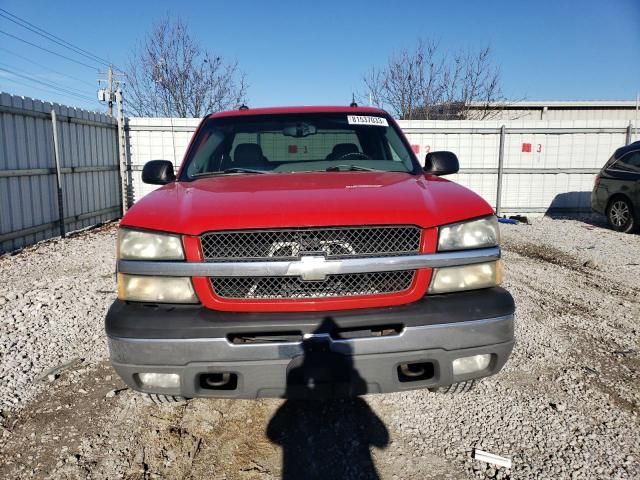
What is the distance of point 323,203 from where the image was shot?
226cm

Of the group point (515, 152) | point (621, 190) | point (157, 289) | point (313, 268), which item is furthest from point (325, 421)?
point (515, 152)

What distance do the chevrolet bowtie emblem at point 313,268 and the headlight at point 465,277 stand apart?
1.62 feet

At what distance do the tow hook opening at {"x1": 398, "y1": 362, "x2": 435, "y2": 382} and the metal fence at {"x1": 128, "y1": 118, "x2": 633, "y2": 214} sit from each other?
10.6m

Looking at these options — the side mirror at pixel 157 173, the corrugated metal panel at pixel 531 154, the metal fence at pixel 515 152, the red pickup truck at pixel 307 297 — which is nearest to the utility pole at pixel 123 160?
the metal fence at pixel 515 152

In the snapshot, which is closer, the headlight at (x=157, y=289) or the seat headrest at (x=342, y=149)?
the headlight at (x=157, y=289)

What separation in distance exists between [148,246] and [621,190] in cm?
973

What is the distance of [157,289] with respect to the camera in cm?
220

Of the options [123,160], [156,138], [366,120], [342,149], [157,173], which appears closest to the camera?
[157,173]

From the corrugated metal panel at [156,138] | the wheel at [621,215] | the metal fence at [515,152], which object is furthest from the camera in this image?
the metal fence at [515,152]

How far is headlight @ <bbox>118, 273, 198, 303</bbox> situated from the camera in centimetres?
218

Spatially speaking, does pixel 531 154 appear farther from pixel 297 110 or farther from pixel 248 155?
pixel 248 155

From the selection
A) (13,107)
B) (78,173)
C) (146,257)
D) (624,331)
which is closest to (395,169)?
(146,257)

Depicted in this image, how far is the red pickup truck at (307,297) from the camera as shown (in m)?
2.05

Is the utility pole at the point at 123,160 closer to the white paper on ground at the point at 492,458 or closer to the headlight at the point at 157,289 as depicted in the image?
the headlight at the point at 157,289
